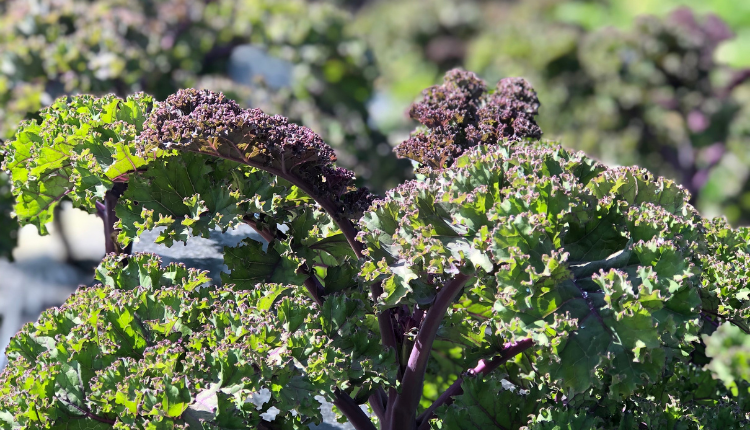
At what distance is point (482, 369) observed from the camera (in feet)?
12.0

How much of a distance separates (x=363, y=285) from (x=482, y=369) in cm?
69

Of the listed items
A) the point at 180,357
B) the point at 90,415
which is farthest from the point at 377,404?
the point at 90,415

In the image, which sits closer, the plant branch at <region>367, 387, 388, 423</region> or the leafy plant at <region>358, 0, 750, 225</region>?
the plant branch at <region>367, 387, 388, 423</region>

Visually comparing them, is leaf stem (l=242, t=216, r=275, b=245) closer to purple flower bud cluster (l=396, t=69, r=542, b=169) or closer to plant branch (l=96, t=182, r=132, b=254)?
purple flower bud cluster (l=396, t=69, r=542, b=169)

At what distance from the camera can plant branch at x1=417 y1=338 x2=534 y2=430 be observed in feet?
11.2

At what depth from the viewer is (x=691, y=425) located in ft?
12.1

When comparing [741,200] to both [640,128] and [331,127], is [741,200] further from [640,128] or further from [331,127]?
[331,127]

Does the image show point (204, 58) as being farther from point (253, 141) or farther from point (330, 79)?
point (253, 141)

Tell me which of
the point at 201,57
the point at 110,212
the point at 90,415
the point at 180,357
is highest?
the point at 201,57

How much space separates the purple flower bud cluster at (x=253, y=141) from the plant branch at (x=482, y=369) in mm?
929

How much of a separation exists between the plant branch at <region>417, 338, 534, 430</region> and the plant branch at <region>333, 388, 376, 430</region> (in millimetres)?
288

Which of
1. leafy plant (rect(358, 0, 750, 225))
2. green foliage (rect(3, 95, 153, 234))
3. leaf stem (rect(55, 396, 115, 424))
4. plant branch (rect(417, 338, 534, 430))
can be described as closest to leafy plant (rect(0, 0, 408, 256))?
leafy plant (rect(358, 0, 750, 225))

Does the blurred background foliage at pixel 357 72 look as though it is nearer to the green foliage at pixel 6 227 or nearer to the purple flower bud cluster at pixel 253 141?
the green foliage at pixel 6 227

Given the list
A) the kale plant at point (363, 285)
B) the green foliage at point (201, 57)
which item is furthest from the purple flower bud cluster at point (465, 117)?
the green foliage at point (201, 57)
